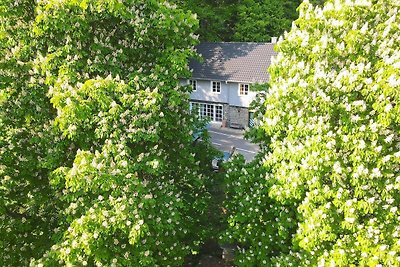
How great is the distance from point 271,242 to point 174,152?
4.80 meters

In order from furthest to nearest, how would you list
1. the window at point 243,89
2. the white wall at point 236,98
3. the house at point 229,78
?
the white wall at point 236,98, the window at point 243,89, the house at point 229,78

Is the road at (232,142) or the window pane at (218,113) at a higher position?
the window pane at (218,113)

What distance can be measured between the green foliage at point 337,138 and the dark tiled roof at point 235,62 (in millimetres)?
21944

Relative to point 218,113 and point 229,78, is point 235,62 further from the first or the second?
point 218,113

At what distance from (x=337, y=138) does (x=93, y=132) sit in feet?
23.4

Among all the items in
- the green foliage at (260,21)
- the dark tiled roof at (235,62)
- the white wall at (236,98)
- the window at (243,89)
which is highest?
the green foliage at (260,21)

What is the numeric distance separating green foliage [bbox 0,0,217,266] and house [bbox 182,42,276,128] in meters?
22.0

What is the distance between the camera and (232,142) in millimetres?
33344

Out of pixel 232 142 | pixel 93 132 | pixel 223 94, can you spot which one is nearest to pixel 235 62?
pixel 223 94

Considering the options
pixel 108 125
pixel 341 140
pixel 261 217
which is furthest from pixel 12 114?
Result: pixel 341 140

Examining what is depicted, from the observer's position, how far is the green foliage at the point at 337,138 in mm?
9555

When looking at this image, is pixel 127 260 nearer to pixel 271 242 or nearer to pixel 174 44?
pixel 271 242

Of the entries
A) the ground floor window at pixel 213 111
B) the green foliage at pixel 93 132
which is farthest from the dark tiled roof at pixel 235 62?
the green foliage at pixel 93 132

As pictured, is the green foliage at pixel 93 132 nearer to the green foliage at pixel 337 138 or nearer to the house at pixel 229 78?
the green foliage at pixel 337 138
